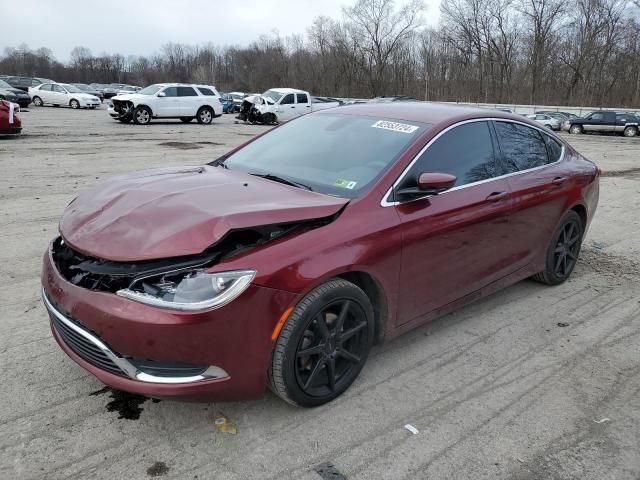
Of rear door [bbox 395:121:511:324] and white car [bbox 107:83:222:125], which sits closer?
rear door [bbox 395:121:511:324]

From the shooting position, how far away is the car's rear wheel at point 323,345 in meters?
2.68

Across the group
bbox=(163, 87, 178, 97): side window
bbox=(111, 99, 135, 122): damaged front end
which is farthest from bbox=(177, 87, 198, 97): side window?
bbox=(111, 99, 135, 122): damaged front end

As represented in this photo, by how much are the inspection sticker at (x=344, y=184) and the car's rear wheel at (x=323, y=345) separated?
653 mm

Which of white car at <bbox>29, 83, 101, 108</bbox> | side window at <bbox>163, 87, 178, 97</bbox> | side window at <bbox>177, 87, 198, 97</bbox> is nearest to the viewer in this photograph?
side window at <bbox>163, 87, 178, 97</bbox>

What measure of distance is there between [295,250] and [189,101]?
2388 centimetres

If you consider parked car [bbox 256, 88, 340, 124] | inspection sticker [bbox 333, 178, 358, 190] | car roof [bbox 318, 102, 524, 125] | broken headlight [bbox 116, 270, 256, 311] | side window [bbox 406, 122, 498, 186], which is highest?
parked car [bbox 256, 88, 340, 124]

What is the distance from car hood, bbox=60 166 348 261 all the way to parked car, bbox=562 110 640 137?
3589cm

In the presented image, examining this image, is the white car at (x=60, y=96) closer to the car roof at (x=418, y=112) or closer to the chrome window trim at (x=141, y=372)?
the car roof at (x=418, y=112)

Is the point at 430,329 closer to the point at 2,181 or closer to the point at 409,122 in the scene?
the point at 409,122

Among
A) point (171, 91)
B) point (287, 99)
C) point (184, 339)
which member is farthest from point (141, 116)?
point (184, 339)

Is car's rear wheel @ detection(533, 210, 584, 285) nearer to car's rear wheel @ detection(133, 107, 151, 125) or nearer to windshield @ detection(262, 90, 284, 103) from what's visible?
car's rear wheel @ detection(133, 107, 151, 125)

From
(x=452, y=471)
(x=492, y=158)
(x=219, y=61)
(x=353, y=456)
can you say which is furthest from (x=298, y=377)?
(x=219, y=61)

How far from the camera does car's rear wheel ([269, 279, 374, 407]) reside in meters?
2.68

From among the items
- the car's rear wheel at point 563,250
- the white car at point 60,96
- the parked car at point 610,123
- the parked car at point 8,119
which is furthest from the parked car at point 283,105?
the car's rear wheel at point 563,250
